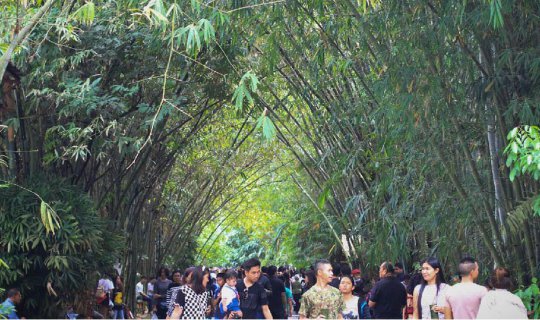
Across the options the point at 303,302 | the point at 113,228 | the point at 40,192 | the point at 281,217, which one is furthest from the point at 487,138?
the point at 281,217

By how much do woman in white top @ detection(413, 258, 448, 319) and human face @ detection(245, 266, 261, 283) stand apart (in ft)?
4.47

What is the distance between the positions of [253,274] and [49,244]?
3.66 m

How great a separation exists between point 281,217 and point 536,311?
2334 centimetres

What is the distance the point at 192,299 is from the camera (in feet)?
24.9

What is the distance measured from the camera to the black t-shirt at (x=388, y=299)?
8398 mm

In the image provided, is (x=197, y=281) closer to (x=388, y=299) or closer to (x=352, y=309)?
(x=352, y=309)

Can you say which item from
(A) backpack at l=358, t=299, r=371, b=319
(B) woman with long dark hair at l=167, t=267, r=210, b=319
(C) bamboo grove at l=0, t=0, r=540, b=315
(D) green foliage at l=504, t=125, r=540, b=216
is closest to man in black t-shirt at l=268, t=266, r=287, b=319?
(A) backpack at l=358, t=299, r=371, b=319

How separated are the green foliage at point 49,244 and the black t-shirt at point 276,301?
2.42 meters

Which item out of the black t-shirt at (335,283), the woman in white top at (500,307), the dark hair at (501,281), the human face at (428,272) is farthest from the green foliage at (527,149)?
the black t-shirt at (335,283)

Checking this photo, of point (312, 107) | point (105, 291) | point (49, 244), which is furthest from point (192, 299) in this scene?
point (105, 291)

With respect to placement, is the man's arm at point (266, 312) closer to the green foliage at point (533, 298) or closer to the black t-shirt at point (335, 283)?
the green foliage at point (533, 298)

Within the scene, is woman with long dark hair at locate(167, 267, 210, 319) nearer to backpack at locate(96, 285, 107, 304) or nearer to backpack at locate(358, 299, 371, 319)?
backpack at locate(358, 299, 371, 319)

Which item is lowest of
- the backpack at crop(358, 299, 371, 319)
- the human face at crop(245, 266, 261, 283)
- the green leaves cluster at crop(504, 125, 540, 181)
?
the backpack at crop(358, 299, 371, 319)

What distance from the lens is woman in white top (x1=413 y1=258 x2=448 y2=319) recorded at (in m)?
7.43
